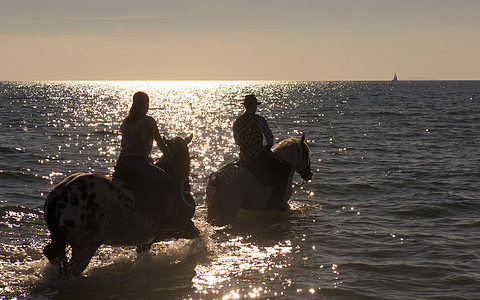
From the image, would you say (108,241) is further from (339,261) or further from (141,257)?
(339,261)

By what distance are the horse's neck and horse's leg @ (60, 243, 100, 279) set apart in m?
5.04

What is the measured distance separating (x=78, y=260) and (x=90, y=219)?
675 millimetres

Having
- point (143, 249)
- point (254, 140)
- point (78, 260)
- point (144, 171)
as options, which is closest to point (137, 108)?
point (144, 171)

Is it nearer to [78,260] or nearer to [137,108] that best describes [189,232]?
[78,260]

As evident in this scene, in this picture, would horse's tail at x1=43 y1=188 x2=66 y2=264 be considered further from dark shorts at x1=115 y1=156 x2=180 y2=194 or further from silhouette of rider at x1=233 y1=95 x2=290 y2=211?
silhouette of rider at x1=233 y1=95 x2=290 y2=211

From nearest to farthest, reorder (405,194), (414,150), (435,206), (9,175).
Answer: (435,206) < (405,194) < (9,175) < (414,150)

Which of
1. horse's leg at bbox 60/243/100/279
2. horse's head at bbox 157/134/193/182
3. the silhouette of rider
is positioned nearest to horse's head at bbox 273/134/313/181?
the silhouette of rider

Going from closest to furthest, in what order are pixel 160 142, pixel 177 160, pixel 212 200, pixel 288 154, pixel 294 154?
pixel 160 142 → pixel 177 160 → pixel 212 200 → pixel 288 154 → pixel 294 154

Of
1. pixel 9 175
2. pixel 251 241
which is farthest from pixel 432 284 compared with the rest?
pixel 9 175

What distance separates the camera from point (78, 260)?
7328 mm

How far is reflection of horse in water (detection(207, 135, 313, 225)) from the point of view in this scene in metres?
10.9

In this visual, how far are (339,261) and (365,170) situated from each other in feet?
35.4

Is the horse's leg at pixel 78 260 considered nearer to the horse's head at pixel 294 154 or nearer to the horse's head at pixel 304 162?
the horse's head at pixel 294 154

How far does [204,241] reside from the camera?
9.57m
